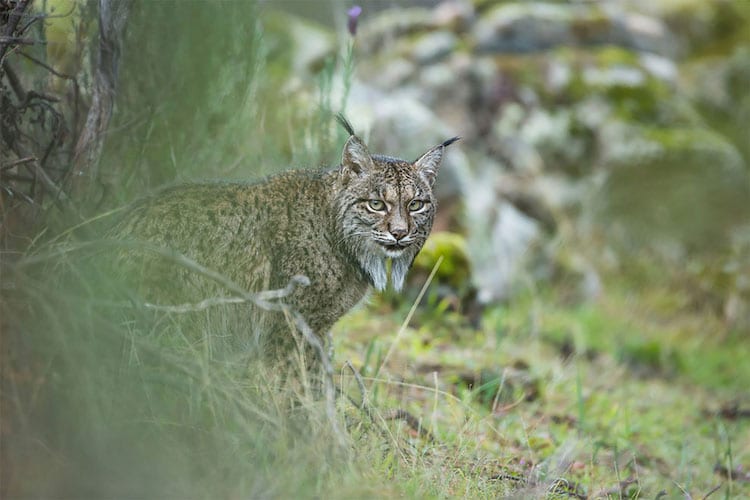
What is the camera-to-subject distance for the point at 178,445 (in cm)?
250

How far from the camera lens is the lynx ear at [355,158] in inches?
140

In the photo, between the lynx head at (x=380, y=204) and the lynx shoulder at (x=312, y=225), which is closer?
the lynx shoulder at (x=312, y=225)

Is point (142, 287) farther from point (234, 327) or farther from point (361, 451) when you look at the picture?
point (361, 451)

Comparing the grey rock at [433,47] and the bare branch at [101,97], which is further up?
the grey rock at [433,47]

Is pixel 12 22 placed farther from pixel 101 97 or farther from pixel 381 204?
pixel 381 204

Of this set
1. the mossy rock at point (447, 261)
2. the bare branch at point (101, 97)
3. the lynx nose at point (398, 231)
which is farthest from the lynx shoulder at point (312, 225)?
the mossy rock at point (447, 261)

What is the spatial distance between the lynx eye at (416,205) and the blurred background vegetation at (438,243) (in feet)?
2.02

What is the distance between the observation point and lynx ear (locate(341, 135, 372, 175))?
11.7ft

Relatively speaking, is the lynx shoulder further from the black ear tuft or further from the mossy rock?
the mossy rock

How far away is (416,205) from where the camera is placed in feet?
11.9

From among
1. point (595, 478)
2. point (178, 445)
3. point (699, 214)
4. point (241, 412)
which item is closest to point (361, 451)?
point (241, 412)

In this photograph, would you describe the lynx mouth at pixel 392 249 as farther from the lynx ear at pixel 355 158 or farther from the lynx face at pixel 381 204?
the lynx ear at pixel 355 158

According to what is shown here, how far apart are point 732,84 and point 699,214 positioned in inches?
119

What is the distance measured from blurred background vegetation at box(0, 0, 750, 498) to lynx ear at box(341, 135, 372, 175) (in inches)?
31.2
